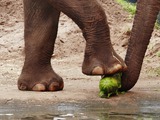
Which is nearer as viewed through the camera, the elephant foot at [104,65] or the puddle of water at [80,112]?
the puddle of water at [80,112]

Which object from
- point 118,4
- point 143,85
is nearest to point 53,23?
point 143,85

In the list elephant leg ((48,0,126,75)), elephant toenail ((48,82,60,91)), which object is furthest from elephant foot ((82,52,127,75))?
elephant toenail ((48,82,60,91))

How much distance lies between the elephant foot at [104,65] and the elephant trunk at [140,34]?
0.08 m

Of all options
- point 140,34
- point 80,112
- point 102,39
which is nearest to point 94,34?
point 102,39

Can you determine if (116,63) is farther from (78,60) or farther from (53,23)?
(78,60)

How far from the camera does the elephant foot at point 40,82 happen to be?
7.09 metres

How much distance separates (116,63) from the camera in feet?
20.4

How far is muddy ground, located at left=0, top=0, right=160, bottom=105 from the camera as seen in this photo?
6.58 m

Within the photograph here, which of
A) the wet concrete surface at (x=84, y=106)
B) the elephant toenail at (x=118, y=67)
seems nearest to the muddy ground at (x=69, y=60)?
the wet concrete surface at (x=84, y=106)

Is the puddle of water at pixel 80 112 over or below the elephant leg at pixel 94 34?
below

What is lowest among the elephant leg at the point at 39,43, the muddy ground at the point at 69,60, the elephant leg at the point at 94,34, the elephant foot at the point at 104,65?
the muddy ground at the point at 69,60

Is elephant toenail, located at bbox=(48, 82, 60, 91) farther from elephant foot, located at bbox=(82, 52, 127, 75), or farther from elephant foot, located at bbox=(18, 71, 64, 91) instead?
elephant foot, located at bbox=(82, 52, 127, 75)

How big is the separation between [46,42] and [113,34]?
467cm

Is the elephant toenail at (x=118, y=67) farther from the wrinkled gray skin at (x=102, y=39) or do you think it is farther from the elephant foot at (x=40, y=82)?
the elephant foot at (x=40, y=82)
